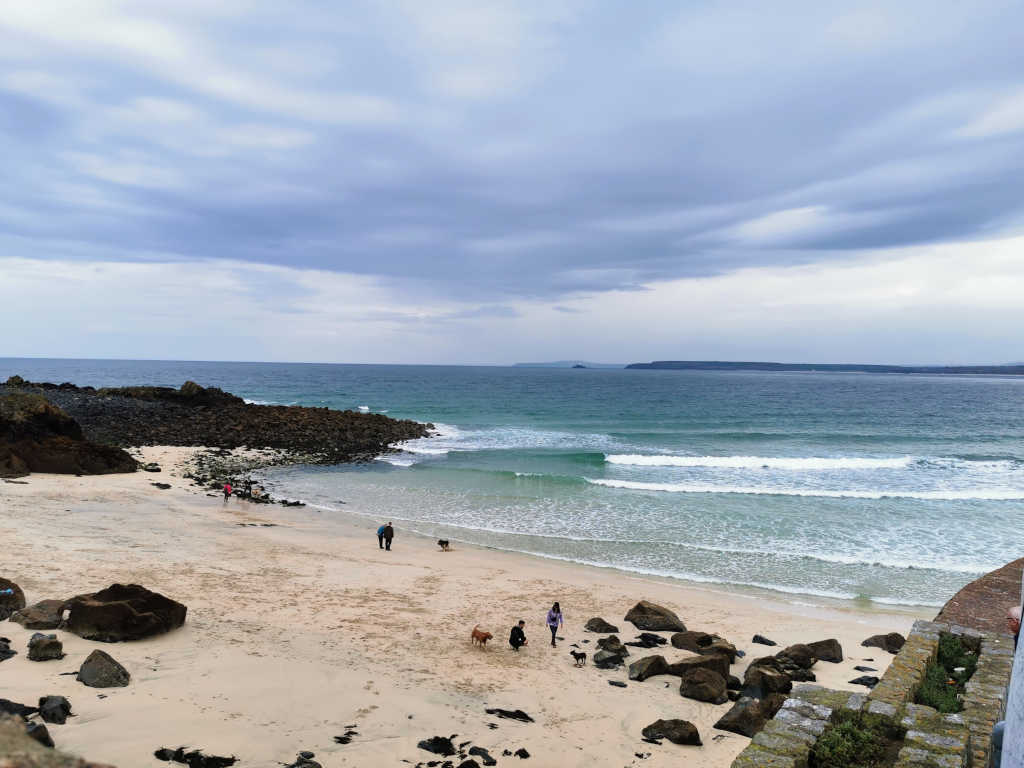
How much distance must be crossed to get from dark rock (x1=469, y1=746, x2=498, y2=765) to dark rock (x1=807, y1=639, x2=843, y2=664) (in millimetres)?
7396

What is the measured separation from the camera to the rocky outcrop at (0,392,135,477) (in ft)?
85.6

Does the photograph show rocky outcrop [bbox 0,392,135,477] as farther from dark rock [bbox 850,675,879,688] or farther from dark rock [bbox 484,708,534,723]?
dark rock [bbox 850,675,879,688]

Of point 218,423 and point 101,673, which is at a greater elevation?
point 218,423

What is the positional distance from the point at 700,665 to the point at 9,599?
475 inches

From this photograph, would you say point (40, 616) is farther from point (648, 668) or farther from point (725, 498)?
point (725, 498)

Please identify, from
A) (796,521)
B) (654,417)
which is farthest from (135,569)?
(654,417)

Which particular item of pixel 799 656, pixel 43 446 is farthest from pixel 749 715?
pixel 43 446

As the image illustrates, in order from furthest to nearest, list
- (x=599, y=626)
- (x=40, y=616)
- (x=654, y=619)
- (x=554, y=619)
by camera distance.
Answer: (x=654, y=619) → (x=599, y=626) → (x=554, y=619) → (x=40, y=616)

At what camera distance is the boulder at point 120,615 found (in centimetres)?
1050

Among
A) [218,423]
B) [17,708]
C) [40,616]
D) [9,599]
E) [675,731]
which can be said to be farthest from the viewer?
[218,423]

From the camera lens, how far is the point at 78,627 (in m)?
10.5

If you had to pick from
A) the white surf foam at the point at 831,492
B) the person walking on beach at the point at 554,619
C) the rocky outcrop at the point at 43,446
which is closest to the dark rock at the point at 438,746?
the person walking on beach at the point at 554,619

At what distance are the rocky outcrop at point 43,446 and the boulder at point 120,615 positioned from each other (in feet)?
59.6

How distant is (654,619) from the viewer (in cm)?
1395
